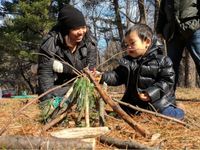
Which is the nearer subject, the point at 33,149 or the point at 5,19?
the point at 33,149

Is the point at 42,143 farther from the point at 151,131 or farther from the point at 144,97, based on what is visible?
the point at 144,97

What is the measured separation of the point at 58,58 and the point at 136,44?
2.76ft

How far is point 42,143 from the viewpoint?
2.31 meters

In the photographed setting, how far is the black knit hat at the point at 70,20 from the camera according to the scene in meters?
4.28

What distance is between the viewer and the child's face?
3900mm

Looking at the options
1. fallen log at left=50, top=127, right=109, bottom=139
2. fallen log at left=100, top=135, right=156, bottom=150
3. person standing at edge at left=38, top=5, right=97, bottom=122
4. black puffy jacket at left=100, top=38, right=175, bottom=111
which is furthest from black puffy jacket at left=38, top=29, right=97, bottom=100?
fallen log at left=100, top=135, right=156, bottom=150

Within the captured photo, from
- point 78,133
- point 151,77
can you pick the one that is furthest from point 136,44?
point 78,133

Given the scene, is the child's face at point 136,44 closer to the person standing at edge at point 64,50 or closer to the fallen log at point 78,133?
the person standing at edge at point 64,50

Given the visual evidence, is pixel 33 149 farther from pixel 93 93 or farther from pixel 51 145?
pixel 93 93

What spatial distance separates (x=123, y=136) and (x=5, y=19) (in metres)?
25.1

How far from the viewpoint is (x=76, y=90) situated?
10.1ft

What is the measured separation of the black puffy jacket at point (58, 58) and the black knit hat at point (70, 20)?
10 cm

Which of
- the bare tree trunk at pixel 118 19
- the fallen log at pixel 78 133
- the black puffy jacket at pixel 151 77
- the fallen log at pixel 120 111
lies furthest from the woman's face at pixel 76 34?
Result: the bare tree trunk at pixel 118 19

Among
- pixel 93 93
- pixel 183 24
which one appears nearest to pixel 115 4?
pixel 183 24
